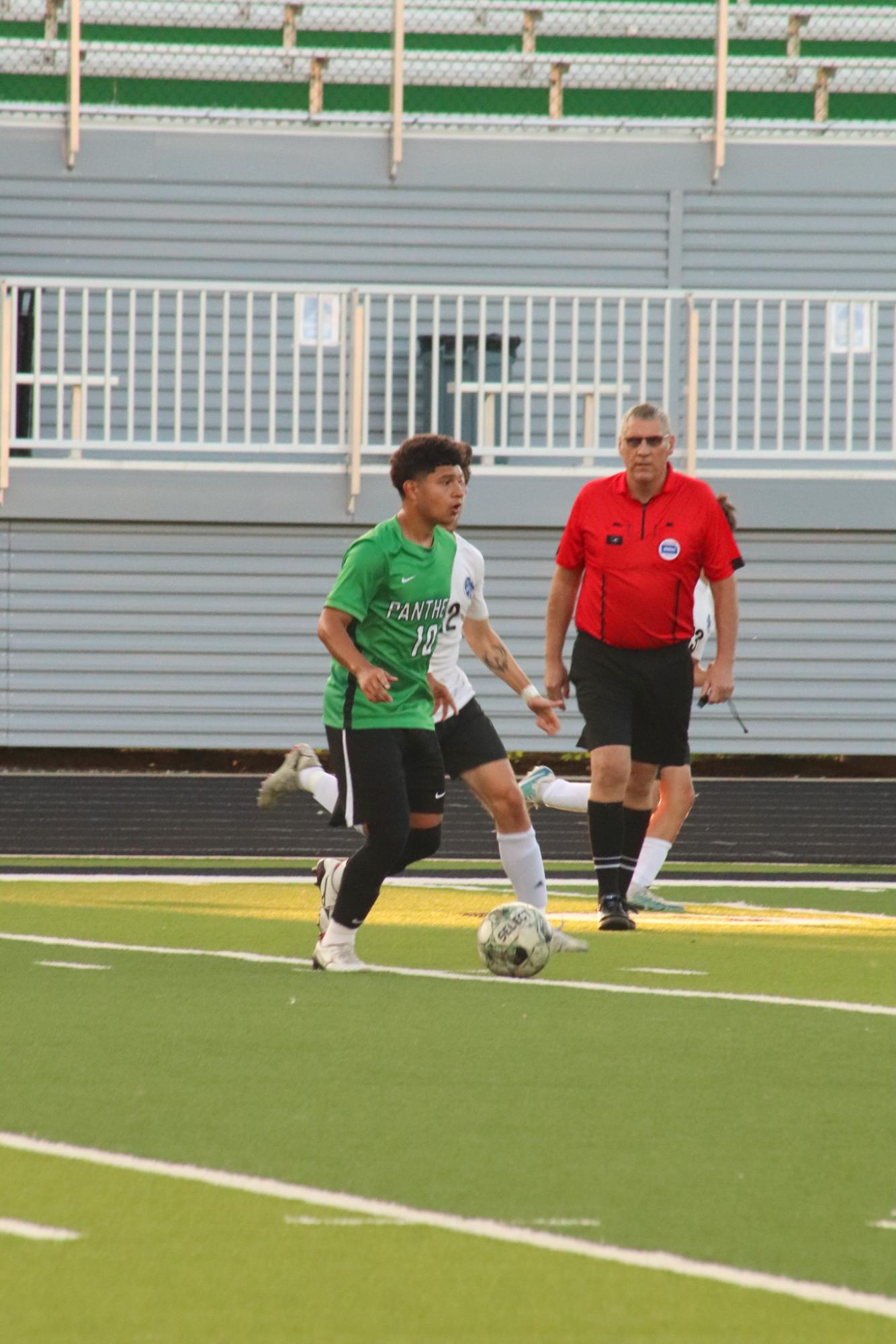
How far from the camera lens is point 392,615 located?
6.67 meters

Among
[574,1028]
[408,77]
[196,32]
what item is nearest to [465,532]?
[408,77]

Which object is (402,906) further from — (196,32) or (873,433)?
(196,32)

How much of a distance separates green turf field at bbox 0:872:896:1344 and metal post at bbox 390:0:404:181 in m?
11.7

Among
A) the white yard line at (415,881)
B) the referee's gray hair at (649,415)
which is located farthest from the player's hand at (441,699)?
the white yard line at (415,881)

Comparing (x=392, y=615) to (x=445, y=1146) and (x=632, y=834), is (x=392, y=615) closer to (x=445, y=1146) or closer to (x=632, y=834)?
(x=632, y=834)

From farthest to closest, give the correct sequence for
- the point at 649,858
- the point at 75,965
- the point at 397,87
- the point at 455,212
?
the point at 455,212
the point at 397,87
the point at 649,858
the point at 75,965

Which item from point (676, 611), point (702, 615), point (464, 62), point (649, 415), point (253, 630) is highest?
point (464, 62)

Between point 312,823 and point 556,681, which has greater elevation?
point 556,681

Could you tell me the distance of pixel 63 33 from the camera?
19844 mm

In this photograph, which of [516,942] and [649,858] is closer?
[516,942]

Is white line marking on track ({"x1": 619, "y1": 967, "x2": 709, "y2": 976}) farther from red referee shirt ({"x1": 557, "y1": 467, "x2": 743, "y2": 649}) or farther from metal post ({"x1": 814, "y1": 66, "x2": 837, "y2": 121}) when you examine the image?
metal post ({"x1": 814, "y1": 66, "x2": 837, "y2": 121})

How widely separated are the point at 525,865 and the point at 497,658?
0.82 metres

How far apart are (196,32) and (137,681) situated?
7657mm

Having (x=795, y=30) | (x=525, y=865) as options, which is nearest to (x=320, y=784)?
(x=525, y=865)
